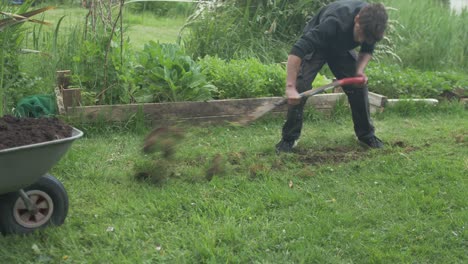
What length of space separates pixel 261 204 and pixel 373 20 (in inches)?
65.8

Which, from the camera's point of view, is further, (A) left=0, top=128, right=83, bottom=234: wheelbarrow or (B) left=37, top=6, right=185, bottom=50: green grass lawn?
(B) left=37, top=6, right=185, bottom=50: green grass lawn

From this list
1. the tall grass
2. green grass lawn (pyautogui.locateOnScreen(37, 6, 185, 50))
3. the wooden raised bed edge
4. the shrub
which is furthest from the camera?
green grass lawn (pyautogui.locateOnScreen(37, 6, 185, 50))

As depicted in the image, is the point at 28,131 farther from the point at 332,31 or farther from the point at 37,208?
the point at 332,31

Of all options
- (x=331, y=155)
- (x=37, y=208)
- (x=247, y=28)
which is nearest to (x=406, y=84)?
(x=247, y=28)

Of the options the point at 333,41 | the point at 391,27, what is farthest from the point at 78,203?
the point at 391,27

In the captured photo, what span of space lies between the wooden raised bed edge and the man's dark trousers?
2.77ft

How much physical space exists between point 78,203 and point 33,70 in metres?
2.83

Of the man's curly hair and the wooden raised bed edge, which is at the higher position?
the man's curly hair

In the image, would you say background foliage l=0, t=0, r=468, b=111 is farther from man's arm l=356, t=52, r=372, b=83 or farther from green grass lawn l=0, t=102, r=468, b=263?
man's arm l=356, t=52, r=372, b=83

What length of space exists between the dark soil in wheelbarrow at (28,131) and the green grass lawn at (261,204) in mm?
615

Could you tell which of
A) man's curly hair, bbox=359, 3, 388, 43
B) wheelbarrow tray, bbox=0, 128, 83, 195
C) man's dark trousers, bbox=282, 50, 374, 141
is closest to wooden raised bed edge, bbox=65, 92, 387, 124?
man's dark trousers, bbox=282, 50, 374, 141

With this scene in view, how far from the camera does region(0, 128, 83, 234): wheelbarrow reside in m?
3.05

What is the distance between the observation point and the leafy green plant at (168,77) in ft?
18.9

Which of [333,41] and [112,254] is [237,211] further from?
[333,41]
